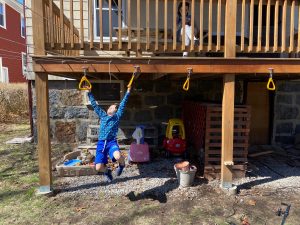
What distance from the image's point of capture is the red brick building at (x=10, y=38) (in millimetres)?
17766

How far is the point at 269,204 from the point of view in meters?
4.34

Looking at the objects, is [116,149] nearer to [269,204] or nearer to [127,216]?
[127,216]

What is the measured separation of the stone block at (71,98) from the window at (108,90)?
0.22 meters

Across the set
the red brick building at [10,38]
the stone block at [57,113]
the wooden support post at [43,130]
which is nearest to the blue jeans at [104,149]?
the wooden support post at [43,130]

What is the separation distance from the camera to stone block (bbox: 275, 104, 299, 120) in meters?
7.94

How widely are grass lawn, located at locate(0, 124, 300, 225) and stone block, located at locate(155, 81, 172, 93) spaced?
3403mm

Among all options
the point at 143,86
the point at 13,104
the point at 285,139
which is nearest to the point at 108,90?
the point at 143,86

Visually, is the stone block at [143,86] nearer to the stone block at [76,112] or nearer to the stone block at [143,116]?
the stone block at [143,116]

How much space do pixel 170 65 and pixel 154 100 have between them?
332cm

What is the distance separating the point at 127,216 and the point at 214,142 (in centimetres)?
228

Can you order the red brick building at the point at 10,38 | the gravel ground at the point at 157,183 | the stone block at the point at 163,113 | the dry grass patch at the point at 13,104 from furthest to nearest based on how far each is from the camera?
1. the red brick building at the point at 10,38
2. the dry grass patch at the point at 13,104
3. the stone block at the point at 163,113
4. the gravel ground at the point at 157,183

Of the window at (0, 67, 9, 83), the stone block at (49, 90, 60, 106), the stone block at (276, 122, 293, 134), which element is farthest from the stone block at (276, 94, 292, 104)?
the window at (0, 67, 9, 83)

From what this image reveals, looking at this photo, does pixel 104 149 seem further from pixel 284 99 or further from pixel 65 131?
pixel 284 99

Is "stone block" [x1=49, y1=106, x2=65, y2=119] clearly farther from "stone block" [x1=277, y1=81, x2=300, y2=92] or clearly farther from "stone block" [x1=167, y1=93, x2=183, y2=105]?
"stone block" [x1=277, y1=81, x2=300, y2=92]
